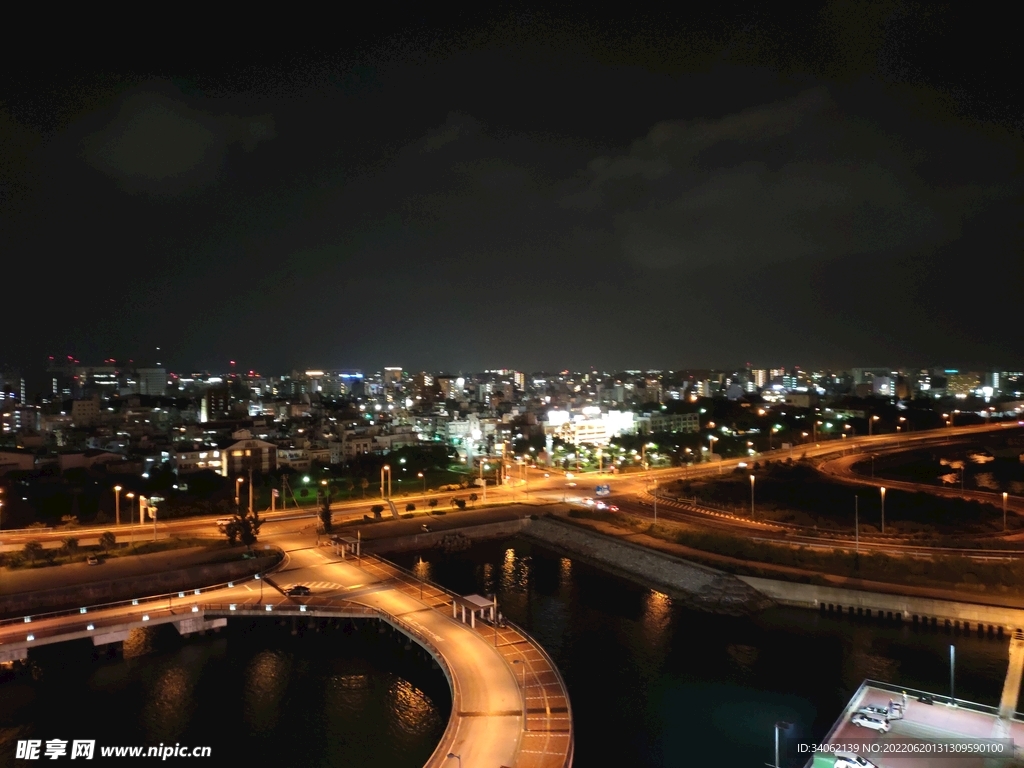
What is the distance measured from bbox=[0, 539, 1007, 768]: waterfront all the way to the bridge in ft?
1.60

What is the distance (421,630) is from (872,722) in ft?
20.2

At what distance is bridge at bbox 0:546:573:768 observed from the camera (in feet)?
24.1

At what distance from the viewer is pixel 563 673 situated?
10039mm

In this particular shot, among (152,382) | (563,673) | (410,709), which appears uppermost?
(152,382)

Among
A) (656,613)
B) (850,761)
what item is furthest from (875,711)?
(656,613)

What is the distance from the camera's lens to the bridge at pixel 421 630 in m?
7.35

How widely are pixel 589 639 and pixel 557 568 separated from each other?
15.2 feet

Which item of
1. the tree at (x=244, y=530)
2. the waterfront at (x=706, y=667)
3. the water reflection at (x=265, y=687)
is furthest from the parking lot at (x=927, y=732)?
the tree at (x=244, y=530)

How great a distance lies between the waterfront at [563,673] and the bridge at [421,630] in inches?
19.2

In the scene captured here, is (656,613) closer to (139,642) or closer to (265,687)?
(265,687)

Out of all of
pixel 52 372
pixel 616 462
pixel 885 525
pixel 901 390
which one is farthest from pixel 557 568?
pixel 52 372

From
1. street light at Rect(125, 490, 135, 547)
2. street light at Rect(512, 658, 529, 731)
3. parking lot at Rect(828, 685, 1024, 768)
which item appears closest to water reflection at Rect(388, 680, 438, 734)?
street light at Rect(512, 658, 529, 731)

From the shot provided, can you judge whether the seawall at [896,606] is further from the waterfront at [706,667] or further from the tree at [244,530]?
the tree at [244,530]

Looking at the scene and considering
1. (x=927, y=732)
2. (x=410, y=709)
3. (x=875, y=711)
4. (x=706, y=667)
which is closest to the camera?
(x=927, y=732)
